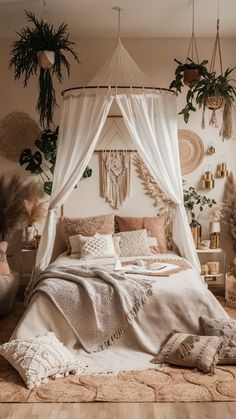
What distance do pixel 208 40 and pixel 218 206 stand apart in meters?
1.89

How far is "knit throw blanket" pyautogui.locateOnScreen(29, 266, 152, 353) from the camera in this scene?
13.9 ft

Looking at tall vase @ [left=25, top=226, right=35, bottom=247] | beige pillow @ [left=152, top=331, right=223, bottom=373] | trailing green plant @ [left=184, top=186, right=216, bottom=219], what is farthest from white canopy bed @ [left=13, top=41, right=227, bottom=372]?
beige pillow @ [left=152, top=331, right=223, bottom=373]

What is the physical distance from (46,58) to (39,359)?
2.96 meters

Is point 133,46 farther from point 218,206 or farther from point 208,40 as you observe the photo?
point 218,206

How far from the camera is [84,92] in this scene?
529cm

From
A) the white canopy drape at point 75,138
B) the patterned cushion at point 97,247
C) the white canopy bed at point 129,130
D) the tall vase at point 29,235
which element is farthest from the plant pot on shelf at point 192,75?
the tall vase at point 29,235

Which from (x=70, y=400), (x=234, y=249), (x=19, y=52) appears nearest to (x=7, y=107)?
(x=19, y=52)

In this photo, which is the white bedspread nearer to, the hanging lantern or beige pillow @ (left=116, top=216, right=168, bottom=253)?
beige pillow @ (left=116, top=216, right=168, bottom=253)

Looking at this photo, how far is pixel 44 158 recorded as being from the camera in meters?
6.24

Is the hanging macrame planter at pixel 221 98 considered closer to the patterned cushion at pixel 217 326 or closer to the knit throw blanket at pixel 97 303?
the knit throw blanket at pixel 97 303

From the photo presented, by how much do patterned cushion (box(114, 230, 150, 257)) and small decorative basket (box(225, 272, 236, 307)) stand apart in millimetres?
938

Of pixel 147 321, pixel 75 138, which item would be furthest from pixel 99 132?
pixel 147 321

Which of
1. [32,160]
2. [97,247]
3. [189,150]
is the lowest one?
[97,247]

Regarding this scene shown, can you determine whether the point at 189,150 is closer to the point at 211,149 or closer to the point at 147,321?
the point at 211,149
